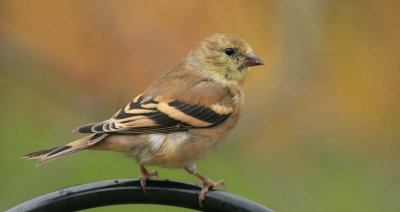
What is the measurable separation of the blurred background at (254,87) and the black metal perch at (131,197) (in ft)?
8.95

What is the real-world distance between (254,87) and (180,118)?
3313 millimetres

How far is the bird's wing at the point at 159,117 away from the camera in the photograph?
182 inches

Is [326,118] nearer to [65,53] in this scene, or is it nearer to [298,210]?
[298,210]

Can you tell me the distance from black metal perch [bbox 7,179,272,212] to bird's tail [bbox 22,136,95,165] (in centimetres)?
39

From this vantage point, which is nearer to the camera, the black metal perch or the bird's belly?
the black metal perch

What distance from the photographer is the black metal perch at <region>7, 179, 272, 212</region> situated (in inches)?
148

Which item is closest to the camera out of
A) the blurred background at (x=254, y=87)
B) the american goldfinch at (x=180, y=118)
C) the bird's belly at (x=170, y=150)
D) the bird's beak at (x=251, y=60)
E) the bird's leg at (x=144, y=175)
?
the bird's leg at (x=144, y=175)

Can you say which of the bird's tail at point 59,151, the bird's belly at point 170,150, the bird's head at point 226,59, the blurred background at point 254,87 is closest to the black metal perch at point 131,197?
the bird's tail at point 59,151

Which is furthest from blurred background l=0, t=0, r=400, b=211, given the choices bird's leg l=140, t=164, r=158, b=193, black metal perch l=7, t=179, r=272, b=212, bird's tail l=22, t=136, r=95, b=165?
black metal perch l=7, t=179, r=272, b=212

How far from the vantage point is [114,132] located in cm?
458

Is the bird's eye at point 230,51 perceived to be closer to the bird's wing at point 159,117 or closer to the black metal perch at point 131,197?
the bird's wing at point 159,117

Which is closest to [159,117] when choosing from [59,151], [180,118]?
[180,118]

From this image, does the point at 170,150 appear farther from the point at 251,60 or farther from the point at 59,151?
the point at 251,60

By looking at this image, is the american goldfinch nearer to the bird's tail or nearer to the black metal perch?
the bird's tail
